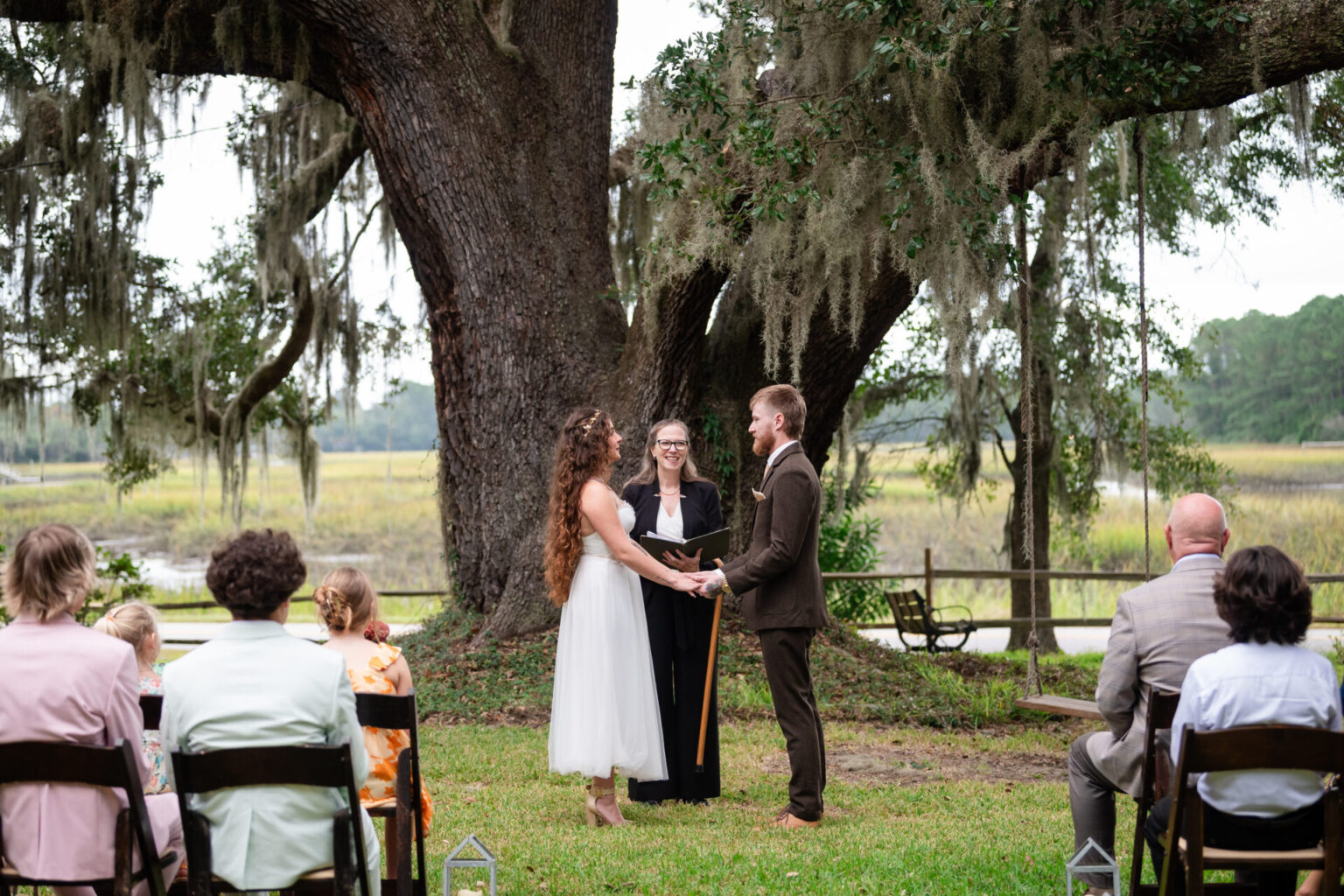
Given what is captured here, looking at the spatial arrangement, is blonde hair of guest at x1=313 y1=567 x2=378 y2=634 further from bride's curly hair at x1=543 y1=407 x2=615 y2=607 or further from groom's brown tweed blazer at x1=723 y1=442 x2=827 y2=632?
groom's brown tweed blazer at x1=723 y1=442 x2=827 y2=632

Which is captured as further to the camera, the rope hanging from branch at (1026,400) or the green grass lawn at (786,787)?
the rope hanging from branch at (1026,400)

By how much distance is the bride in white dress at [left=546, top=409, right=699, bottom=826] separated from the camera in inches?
183

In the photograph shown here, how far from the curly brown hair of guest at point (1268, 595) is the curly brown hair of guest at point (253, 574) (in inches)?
86.7

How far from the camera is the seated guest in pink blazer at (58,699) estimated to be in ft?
9.10

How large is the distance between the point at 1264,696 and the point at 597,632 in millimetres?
2476

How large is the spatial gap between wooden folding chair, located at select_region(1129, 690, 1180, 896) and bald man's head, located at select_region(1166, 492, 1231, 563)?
44 centimetres

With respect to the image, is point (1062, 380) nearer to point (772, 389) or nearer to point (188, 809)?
point (772, 389)

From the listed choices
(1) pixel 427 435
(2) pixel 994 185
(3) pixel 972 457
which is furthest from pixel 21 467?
(2) pixel 994 185

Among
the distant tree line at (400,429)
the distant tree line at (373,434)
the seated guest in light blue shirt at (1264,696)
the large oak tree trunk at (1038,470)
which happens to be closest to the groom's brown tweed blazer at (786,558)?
the seated guest in light blue shirt at (1264,696)

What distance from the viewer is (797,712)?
471cm

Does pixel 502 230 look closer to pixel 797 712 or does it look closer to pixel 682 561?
pixel 682 561

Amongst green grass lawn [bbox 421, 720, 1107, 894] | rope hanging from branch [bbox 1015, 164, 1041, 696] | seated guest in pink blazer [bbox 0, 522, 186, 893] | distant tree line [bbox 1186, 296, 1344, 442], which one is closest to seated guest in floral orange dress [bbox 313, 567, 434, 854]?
green grass lawn [bbox 421, 720, 1107, 894]

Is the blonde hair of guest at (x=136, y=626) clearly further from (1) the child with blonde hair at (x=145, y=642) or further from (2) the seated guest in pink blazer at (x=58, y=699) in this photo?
(2) the seated guest in pink blazer at (x=58, y=699)

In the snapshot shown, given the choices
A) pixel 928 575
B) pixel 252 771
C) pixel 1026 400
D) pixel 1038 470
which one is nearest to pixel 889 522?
pixel 928 575
